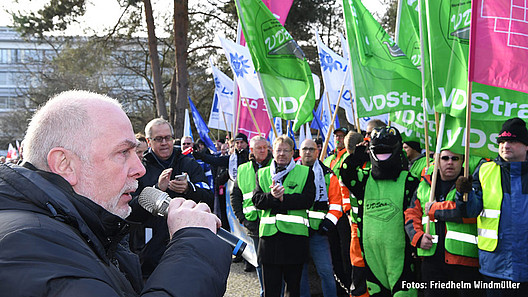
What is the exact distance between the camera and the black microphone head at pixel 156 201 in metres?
1.85

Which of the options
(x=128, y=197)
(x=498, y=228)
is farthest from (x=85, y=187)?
(x=498, y=228)

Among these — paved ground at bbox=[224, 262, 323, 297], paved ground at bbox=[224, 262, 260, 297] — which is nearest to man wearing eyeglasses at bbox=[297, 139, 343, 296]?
paved ground at bbox=[224, 262, 323, 297]

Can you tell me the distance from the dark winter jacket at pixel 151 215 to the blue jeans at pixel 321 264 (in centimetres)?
180

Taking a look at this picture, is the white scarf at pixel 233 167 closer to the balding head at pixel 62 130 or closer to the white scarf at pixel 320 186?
the white scarf at pixel 320 186

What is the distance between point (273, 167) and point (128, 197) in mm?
3689

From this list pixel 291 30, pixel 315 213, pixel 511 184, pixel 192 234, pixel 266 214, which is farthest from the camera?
pixel 291 30

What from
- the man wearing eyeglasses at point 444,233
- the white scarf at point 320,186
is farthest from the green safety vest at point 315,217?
the man wearing eyeglasses at point 444,233

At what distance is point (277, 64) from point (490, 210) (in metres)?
3.38

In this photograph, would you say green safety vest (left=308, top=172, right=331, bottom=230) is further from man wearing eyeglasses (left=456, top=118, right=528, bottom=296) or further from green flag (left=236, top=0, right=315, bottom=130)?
man wearing eyeglasses (left=456, top=118, right=528, bottom=296)

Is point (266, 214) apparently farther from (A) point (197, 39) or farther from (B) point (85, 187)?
(A) point (197, 39)

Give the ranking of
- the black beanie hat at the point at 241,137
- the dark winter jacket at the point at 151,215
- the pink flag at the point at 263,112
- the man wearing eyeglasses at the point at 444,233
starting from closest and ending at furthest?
the dark winter jacket at the point at 151,215 < the man wearing eyeglasses at the point at 444,233 < the black beanie hat at the point at 241,137 < the pink flag at the point at 263,112

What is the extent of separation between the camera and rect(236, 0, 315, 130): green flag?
6312mm

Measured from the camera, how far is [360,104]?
217 inches

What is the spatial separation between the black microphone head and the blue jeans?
150 inches
